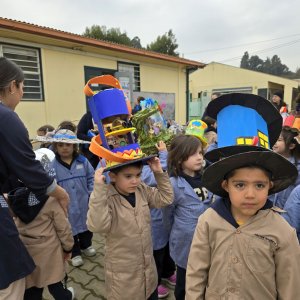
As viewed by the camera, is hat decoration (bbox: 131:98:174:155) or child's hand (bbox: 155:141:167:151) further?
child's hand (bbox: 155:141:167:151)

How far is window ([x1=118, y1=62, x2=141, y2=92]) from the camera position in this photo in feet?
35.2

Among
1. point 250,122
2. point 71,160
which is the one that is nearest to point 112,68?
point 71,160

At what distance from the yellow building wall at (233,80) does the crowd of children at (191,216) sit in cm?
2471

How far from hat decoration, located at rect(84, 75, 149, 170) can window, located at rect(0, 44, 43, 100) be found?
22.4 ft

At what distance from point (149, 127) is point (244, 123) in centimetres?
96

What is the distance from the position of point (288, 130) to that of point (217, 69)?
28278 mm

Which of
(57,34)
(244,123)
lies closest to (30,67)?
(57,34)

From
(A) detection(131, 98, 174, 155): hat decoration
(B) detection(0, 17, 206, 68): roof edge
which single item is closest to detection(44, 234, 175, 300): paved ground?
(A) detection(131, 98, 174, 155): hat decoration

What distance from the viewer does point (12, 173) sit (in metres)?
1.77

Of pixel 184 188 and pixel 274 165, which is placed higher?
pixel 274 165

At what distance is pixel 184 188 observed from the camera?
2.29 meters

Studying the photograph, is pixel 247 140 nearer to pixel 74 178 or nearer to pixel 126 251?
pixel 126 251

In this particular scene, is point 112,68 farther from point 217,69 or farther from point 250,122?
point 217,69

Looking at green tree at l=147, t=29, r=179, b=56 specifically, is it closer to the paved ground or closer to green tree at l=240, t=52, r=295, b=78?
the paved ground
